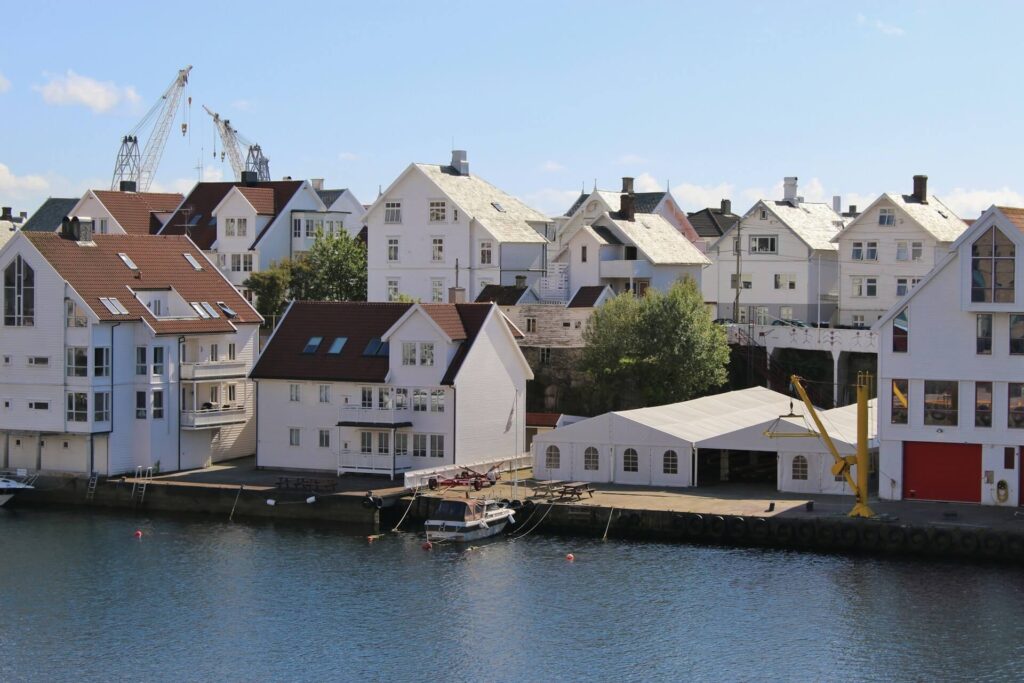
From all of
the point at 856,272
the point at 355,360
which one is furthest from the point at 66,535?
the point at 856,272

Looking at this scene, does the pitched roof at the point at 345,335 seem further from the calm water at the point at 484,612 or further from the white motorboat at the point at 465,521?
the calm water at the point at 484,612

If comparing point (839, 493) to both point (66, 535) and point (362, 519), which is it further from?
point (66, 535)

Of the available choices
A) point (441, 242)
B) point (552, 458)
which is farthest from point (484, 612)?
point (441, 242)

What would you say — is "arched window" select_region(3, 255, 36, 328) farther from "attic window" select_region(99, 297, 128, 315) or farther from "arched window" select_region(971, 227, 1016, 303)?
"arched window" select_region(971, 227, 1016, 303)

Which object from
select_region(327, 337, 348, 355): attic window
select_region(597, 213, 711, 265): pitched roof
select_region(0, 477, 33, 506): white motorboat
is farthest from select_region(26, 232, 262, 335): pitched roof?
select_region(597, 213, 711, 265): pitched roof

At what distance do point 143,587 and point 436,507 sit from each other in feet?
39.6

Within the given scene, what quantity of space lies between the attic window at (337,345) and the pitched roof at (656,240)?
89.2 feet

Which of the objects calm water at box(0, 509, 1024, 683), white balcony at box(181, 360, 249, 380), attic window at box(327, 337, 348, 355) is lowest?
calm water at box(0, 509, 1024, 683)

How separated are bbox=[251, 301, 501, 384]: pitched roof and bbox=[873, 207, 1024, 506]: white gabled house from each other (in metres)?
16.8

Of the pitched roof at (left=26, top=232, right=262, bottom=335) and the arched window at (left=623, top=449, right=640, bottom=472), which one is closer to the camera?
the arched window at (left=623, top=449, right=640, bottom=472)

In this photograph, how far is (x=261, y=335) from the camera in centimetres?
9150

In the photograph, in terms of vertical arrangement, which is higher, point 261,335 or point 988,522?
point 261,335

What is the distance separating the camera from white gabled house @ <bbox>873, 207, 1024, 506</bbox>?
5731 centimetres

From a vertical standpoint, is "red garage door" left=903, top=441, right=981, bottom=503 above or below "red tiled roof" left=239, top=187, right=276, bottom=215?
below
